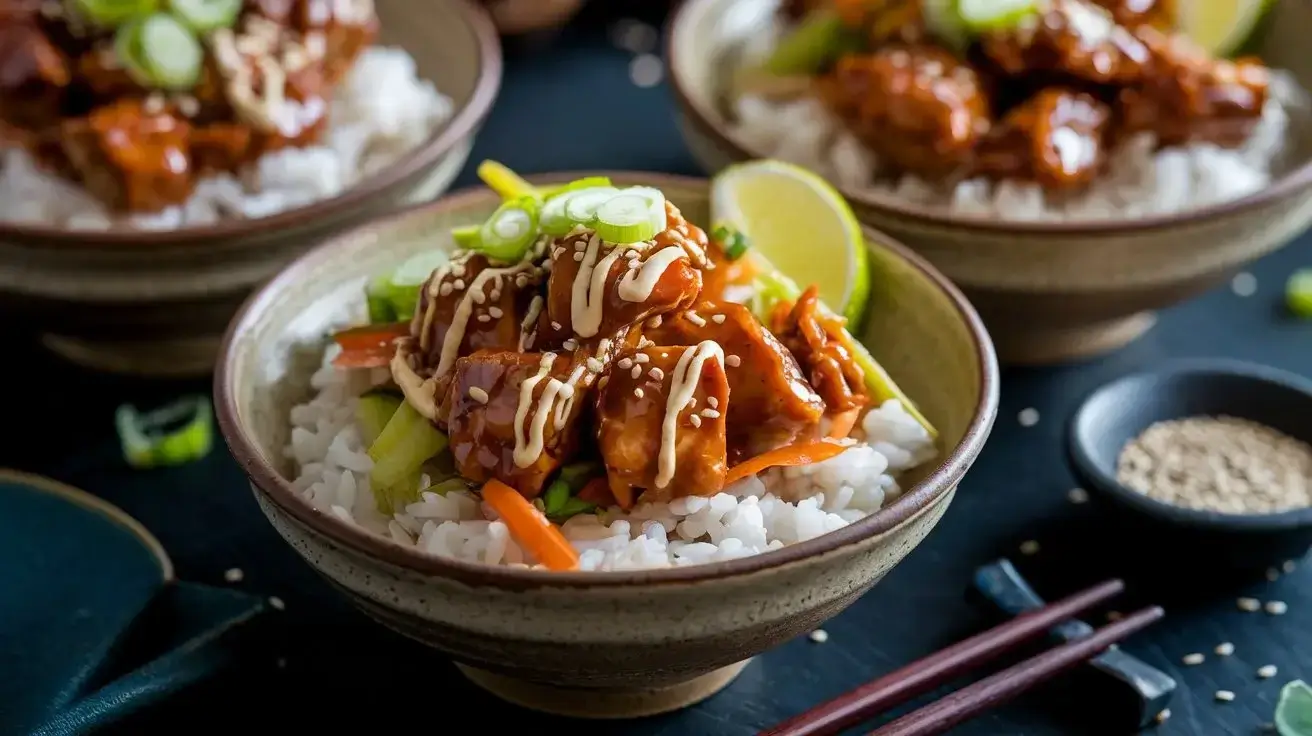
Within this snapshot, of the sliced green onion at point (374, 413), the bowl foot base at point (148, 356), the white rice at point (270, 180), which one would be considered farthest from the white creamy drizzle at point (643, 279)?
the bowl foot base at point (148, 356)

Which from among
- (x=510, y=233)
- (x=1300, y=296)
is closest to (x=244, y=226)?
(x=510, y=233)

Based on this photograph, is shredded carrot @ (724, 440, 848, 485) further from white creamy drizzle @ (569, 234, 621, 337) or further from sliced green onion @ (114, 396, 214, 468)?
sliced green onion @ (114, 396, 214, 468)

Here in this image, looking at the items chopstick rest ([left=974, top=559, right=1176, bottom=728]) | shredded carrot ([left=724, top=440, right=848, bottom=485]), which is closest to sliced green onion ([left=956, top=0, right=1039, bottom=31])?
chopstick rest ([left=974, top=559, right=1176, bottom=728])

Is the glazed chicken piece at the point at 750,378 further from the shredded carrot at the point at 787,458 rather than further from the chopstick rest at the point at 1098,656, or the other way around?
the chopstick rest at the point at 1098,656

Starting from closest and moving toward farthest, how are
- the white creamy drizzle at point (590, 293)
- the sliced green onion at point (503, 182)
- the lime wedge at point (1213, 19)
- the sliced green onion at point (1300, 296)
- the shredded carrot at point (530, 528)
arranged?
the shredded carrot at point (530, 528)
the white creamy drizzle at point (590, 293)
the sliced green onion at point (503, 182)
the sliced green onion at point (1300, 296)
the lime wedge at point (1213, 19)

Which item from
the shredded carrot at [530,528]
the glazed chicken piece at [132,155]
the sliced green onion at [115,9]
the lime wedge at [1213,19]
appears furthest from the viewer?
the lime wedge at [1213,19]

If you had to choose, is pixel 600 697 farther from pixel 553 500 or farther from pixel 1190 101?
pixel 1190 101
